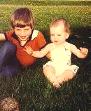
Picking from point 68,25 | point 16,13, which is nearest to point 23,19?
point 16,13

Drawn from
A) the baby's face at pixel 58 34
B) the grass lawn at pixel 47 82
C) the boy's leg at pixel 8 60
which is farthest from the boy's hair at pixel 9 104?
the baby's face at pixel 58 34

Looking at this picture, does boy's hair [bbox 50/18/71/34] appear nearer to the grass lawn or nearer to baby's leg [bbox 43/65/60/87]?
the grass lawn

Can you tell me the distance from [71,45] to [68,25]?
0.25 ft

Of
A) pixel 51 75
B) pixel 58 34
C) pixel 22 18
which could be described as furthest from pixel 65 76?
pixel 22 18

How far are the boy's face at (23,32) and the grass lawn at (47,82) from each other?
0.13 feet

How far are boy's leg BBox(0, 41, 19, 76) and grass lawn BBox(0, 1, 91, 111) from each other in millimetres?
30

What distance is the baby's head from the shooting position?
6.05 feet

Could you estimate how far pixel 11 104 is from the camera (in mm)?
1654

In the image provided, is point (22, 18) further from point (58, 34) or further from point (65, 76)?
point (65, 76)

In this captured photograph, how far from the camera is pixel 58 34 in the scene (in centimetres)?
184

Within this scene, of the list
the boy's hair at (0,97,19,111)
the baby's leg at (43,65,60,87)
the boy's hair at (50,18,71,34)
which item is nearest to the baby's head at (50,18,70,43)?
the boy's hair at (50,18,71,34)

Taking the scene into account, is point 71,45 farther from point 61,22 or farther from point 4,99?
point 4,99

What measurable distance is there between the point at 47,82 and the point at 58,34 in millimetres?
185

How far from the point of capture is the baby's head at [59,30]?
1.84m
